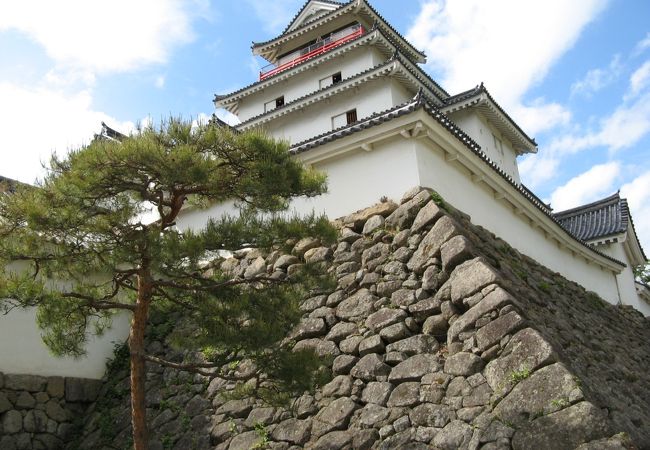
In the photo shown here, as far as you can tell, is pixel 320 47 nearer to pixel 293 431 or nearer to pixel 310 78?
pixel 310 78

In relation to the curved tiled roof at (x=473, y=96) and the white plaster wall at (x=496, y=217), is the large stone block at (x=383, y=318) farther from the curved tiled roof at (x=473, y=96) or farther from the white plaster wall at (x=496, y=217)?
the curved tiled roof at (x=473, y=96)

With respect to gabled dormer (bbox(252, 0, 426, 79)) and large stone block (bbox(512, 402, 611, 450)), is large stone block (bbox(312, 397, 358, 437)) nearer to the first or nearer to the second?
large stone block (bbox(512, 402, 611, 450))

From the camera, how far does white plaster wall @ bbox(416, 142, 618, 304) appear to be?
8195 millimetres

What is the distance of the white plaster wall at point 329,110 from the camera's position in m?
13.2

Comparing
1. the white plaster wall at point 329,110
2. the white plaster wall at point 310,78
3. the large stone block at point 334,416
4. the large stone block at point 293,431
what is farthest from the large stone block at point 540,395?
the white plaster wall at point 310,78

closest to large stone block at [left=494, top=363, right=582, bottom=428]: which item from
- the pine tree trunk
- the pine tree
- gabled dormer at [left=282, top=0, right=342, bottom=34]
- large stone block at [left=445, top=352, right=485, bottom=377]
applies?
large stone block at [left=445, top=352, right=485, bottom=377]

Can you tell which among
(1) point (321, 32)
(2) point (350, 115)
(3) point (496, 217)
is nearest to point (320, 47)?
(1) point (321, 32)

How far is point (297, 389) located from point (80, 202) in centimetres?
268

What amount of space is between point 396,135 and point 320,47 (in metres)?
8.74

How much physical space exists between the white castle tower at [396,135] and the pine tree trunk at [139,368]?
370cm

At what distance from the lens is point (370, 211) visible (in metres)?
8.02

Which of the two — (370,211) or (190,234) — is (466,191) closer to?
(370,211)

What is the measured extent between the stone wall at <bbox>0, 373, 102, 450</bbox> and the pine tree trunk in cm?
334

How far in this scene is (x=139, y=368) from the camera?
5.24m
